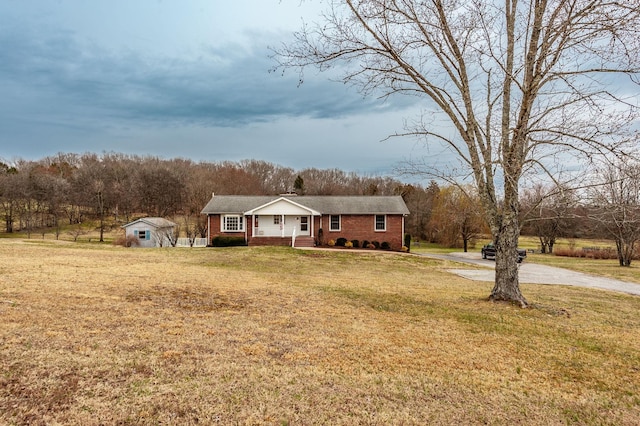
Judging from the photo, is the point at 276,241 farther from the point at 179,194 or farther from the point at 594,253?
the point at 179,194

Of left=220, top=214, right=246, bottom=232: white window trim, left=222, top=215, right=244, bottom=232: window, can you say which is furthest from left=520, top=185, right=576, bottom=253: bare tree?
left=222, top=215, right=244, bottom=232: window

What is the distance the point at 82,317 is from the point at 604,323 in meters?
9.88

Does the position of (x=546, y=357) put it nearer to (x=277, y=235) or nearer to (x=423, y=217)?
(x=277, y=235)

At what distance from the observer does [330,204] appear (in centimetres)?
3102

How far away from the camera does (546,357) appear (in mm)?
5109

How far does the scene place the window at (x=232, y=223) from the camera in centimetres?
2920

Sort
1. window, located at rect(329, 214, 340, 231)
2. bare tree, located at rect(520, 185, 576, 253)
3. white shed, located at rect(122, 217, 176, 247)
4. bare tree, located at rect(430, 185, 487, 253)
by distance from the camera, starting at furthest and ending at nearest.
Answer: bare tree, located at rect(430, 185, 487, 253), white shed, located at rect(122, 217, 176, 247), window, located at rect(329, 214, 340, 231), bare tree, located at rect(520, 185, 576, 253)

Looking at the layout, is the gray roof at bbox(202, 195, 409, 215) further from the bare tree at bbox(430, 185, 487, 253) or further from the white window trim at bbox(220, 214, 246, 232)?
the bare tree at bbox(430, 185, 487, 253)

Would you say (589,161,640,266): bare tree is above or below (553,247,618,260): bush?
above

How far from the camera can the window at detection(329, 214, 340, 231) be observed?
30.0 meters

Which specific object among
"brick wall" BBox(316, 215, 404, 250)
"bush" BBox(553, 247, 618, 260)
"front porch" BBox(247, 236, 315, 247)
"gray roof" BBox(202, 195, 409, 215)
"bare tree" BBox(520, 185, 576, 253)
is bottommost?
"bush" BBox(553, 247, 618, 260)

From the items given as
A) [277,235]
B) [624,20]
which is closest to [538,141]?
[624,20]

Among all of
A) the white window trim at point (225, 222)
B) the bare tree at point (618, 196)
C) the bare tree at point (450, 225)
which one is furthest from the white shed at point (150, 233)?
the bare tree at point (618, 196)

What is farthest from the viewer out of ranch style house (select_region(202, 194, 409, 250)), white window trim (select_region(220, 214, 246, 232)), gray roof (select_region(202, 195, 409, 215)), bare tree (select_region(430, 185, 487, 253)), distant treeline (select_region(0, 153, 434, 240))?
distant treeline (select_region(0, 153, 434, 240))
